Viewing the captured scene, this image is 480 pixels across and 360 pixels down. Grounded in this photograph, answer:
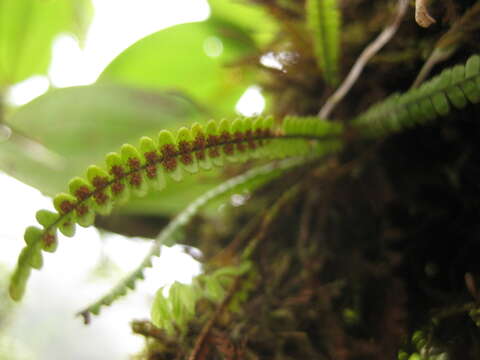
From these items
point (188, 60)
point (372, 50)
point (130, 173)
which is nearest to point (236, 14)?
point (188, 60)

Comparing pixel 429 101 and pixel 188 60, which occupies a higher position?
pixel 188 60

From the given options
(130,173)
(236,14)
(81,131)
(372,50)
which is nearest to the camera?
(130,173)

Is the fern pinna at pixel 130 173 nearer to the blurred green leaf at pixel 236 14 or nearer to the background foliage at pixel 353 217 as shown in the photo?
the background foliage at pixel 353 217

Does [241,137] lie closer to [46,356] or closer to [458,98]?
[458,98]

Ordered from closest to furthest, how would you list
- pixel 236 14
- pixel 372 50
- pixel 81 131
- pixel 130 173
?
pixel 130 173
pixel 372 50
pixel 81 131
pixel 236 14

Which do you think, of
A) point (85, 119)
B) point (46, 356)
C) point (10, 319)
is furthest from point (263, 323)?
point (46, 356)

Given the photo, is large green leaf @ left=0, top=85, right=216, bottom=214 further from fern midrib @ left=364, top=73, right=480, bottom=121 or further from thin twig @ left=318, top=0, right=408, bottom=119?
fern midrib @ left=364, top=73, right=480, bottom=121

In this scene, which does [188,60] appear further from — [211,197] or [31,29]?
[211,197]
